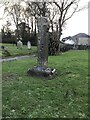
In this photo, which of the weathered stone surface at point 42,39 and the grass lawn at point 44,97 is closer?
the grass lawn at point 44,97

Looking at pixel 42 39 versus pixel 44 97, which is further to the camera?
pixel 42 39

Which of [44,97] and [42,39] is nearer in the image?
[44,97]

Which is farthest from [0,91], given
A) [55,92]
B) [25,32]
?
[25,32]

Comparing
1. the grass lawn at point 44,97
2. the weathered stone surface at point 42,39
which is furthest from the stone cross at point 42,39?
the grass lawn at point 44,97

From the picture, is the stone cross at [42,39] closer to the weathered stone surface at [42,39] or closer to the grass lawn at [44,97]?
the weathered stone surface at [42,39]

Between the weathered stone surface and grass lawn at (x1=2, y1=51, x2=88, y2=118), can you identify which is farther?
the weathered stone surface

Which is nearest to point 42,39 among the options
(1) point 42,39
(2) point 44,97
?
(1) point 42,39

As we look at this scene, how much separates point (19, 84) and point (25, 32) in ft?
176

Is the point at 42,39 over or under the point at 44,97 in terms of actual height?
over

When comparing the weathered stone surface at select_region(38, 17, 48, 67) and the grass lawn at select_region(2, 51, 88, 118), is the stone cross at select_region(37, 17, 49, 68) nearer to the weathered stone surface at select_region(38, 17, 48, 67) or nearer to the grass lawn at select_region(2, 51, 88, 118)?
the weathered stone surface at select_region(38, 17, 48, 67)

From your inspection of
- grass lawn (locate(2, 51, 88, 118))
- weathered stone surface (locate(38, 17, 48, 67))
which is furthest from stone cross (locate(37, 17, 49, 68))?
grass lawn (locate(2, 51, 88, 118))

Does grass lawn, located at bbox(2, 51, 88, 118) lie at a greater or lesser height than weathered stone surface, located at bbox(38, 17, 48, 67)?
lesser

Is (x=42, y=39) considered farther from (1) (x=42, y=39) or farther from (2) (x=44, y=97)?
(2) (x=44, y=97)

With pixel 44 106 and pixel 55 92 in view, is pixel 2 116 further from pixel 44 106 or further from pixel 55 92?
pixel 55 92
